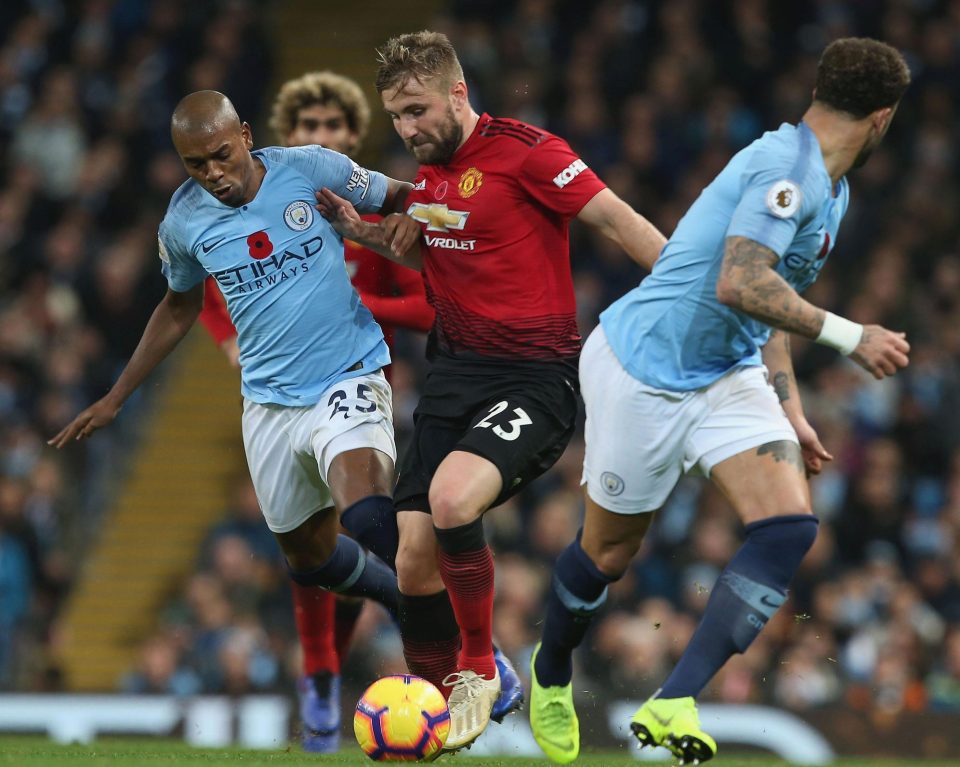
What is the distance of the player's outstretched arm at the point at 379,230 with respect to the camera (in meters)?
6.24

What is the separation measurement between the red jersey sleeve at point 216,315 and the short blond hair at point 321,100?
0.87 metres

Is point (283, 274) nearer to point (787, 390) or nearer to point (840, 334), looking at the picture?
point (787, 390)

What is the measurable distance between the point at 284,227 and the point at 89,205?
7.26 metres

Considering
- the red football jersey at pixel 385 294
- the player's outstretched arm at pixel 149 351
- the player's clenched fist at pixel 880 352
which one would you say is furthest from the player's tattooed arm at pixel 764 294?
the player's outstretched arm at pixel 149 351

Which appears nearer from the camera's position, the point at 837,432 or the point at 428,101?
the point at 428,101

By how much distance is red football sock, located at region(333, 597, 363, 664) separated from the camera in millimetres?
7757

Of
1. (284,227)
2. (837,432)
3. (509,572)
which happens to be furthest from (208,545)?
(284,227)

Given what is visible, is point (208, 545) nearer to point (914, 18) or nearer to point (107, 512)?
point (107, 512)

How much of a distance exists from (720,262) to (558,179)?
89 cm

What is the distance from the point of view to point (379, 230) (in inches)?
250

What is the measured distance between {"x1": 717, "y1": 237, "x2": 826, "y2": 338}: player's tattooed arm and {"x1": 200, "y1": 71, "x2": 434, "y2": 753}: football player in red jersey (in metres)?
2.26

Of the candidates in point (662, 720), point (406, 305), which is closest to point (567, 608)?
point (662, 720)

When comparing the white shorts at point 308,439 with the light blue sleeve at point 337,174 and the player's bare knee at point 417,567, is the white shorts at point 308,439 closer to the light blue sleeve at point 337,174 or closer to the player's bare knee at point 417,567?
A: the player's bare knee at point 417,567

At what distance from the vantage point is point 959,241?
1241 centimetres
